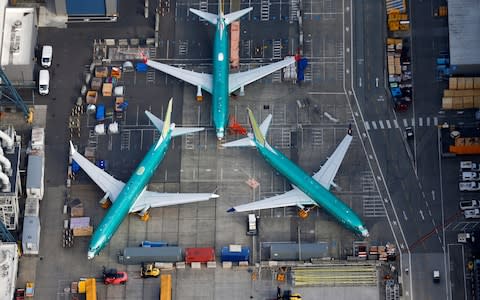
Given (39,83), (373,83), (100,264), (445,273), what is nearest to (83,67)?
(39,83)

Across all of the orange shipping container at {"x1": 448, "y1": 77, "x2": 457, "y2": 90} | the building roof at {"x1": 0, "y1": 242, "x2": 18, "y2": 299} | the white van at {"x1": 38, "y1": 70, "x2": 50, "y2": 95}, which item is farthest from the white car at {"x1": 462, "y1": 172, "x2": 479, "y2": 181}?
the building roof at {"x1": 0, "y1": 242, "x2": 18, "y2": 299}

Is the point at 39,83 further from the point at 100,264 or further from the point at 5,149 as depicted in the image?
the point at 100,264

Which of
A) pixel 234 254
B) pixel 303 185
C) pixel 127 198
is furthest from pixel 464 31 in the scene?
pixel 127 198

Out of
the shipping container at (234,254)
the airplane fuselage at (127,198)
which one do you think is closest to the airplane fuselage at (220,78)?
the airplane fuselage at (127,198)

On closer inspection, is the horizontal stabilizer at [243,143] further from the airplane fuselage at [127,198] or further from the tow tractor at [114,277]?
the tow tractor at [114,277]

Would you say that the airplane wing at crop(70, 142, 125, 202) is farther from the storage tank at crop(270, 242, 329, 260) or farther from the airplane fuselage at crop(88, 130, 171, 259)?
the storage tank at crop(270, 242, 329, 260)

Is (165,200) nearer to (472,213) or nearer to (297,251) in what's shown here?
(297,251)
